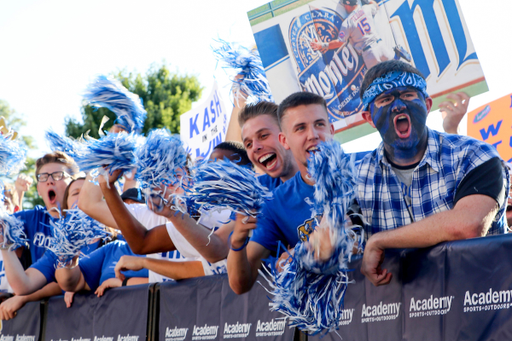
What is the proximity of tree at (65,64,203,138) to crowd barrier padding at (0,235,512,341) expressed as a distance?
61.2 ft

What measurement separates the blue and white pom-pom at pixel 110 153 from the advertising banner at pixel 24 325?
7.62ft

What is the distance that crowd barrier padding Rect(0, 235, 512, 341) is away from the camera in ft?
6.16

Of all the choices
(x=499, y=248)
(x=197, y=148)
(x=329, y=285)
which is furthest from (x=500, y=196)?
(x=197, y=148)

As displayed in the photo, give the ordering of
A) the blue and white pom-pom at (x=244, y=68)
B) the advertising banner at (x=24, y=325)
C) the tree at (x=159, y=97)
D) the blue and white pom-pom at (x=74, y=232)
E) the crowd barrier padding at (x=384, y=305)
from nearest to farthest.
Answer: the crowd barrier padding at (x=384, y=305), the blue and white pom-pom at (x=74, y=232), the blue and white pom-pom at (x=244, y=68), the advertising banner at (x=24, y=325), the tree at (x=159, y=97)

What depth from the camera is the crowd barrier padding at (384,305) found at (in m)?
1.88

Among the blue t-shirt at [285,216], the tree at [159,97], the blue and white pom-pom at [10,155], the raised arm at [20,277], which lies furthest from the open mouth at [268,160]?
the tree at [159,97]

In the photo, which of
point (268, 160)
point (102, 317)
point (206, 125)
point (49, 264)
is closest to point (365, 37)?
point (268, 160)

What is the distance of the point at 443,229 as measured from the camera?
81.7 inches

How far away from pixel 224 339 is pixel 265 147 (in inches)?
50.9

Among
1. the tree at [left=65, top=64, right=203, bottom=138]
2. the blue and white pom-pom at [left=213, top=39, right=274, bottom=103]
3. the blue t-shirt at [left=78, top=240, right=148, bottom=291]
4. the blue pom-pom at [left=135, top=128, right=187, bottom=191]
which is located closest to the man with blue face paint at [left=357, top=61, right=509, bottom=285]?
the blue pom-pom at [left=135, top=128, right=187, bottom=191]

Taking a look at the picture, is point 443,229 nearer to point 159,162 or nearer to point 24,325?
point 159,162

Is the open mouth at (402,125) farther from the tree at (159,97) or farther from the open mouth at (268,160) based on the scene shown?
the tree at (159,97)

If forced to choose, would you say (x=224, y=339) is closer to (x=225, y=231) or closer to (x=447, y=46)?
(x=225, y=231)

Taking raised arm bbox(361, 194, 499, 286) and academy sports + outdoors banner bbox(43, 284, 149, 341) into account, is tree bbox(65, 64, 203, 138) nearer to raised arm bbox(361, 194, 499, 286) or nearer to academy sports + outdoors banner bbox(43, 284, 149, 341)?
academy sports + outdoors banner bbox(43, 284, 149, 341)
